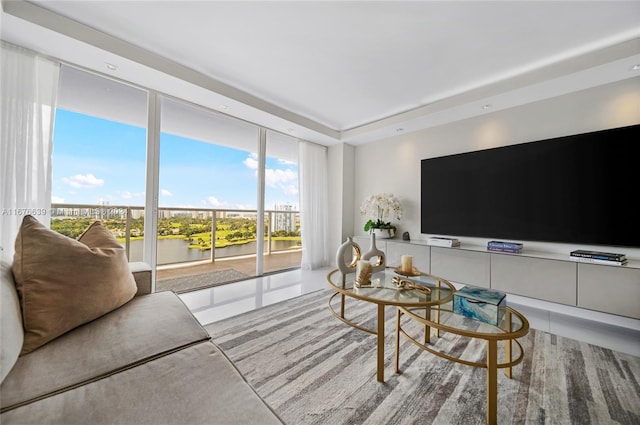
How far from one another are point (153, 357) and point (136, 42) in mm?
2509

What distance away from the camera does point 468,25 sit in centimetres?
184

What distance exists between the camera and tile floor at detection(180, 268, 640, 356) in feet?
6.44

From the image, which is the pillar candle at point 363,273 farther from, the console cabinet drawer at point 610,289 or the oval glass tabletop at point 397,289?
the console cabinet drawer at point 610,289

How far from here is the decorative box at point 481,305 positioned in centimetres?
132

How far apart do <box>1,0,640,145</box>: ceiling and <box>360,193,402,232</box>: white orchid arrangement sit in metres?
1.31

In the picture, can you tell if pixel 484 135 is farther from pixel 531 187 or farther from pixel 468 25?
pixel 468 25

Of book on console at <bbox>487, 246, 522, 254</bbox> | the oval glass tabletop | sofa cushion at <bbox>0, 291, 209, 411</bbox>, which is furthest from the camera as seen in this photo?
book on console at <bbox>487, 246, 522, 254</bbox>

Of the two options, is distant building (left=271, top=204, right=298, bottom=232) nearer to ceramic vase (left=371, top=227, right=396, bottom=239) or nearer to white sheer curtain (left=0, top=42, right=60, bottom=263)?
ceramic vase (left=371, top=227, right=396, bottom=239)

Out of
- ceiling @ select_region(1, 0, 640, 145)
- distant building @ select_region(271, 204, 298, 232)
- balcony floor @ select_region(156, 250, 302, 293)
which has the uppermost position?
ceiling @ select_region(1, 0, 640, 145)

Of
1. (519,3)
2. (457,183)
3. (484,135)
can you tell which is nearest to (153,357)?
(519,3)

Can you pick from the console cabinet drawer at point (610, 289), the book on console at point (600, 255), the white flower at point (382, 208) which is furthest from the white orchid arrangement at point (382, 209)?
the console cabinet drawer at point (610, 289)

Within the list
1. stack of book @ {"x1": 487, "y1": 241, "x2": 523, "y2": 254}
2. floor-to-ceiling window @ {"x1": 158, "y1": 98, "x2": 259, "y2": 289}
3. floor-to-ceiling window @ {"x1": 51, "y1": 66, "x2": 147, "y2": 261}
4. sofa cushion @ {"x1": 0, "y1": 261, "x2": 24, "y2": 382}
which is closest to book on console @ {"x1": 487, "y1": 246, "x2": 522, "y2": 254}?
stack of book @ {"x1": 487, "y1": 241, "x2": 523, "y2": 254}

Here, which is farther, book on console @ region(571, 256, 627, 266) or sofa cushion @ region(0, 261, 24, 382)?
book on console @ region(571, 256, 627, 266)

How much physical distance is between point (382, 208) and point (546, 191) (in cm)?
183
